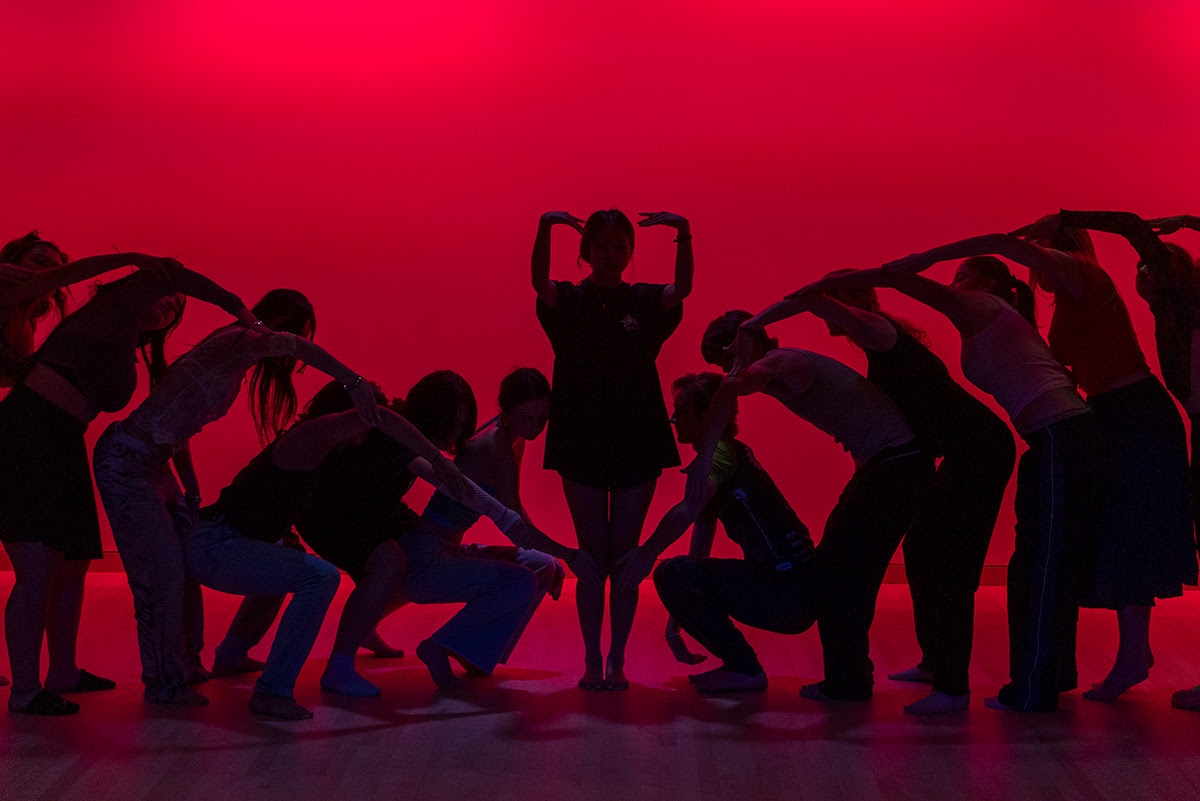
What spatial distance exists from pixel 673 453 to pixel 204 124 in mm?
3114

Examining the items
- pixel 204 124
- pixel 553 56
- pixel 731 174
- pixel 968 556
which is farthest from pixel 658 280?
pixel 968 556

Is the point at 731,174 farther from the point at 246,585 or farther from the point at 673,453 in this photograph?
the point at 246,585

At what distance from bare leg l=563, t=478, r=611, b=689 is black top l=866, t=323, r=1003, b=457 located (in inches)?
32.8

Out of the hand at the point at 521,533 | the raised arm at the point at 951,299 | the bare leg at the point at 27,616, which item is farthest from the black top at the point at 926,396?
the bare leg at the point at 27,616

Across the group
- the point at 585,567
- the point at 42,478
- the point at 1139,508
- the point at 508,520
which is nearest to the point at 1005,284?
the point at 1139,508

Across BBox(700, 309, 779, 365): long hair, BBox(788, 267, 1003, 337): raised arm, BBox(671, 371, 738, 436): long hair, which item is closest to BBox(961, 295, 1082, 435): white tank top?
BBox(788, 267, 1003, 337): raised arm

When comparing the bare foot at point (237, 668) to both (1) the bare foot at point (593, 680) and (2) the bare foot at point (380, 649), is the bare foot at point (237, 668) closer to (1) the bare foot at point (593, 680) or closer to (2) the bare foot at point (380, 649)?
(2) the bare foot at point (380, 649)

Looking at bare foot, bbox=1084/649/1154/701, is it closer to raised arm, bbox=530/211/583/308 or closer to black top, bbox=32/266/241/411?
raised arm, bbox=530/211/583/308

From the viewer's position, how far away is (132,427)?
343cm

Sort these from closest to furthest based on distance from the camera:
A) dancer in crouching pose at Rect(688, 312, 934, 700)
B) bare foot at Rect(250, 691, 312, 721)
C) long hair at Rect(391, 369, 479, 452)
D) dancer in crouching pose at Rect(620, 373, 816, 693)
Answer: bare foot at Rect(250, 691, 312, 721)
dancer in crouching pose at Rect(688, 312, 934, 700)
dancer in crouching pose at Rect(620, 373, 816, 693)
long hair at Rect(391, 369, 479, 452)

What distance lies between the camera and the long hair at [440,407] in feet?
12.1

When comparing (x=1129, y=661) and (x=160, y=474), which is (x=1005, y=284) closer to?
(x=1129, y=661)

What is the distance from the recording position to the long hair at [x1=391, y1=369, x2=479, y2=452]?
3.69m

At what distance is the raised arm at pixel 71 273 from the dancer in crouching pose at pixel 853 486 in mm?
1459
